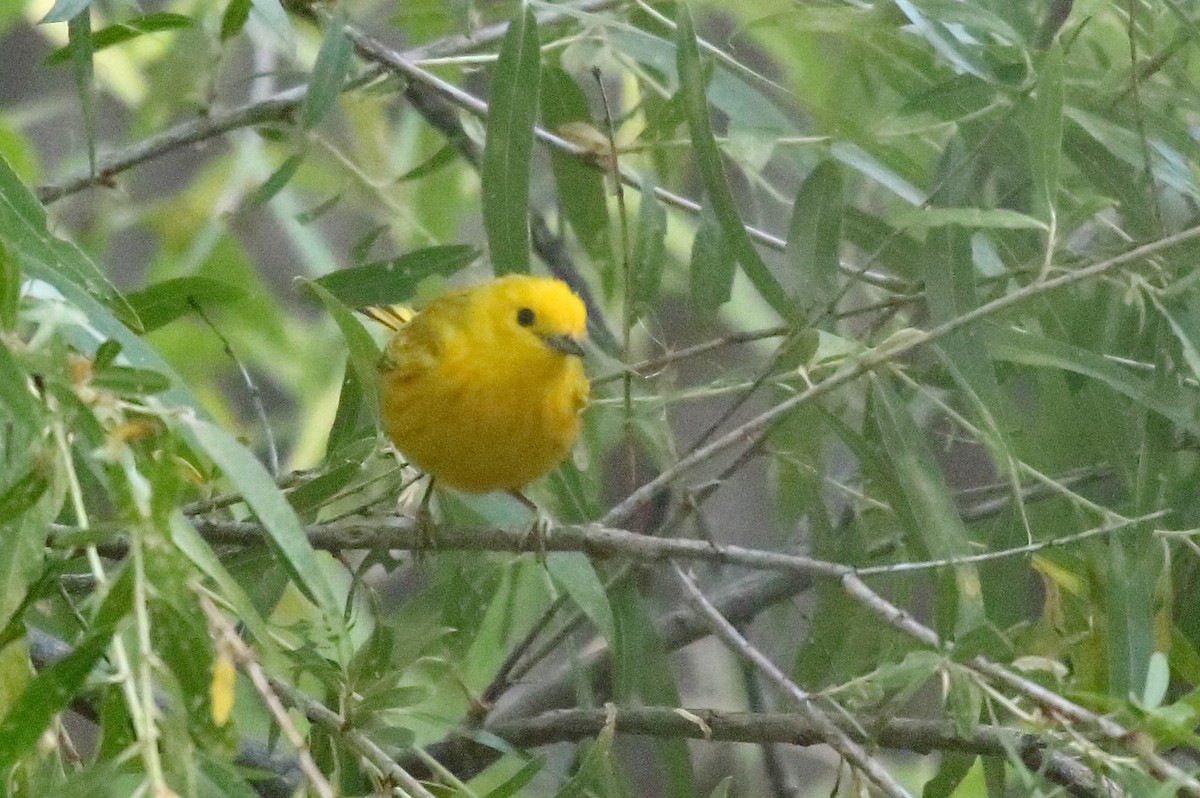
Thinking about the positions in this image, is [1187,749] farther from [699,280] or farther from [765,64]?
[765,64]

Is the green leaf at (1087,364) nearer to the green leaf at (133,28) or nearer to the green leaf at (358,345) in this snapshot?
the green leaf at (358,345)

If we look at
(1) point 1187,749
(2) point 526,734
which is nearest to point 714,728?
(2) point 526,734

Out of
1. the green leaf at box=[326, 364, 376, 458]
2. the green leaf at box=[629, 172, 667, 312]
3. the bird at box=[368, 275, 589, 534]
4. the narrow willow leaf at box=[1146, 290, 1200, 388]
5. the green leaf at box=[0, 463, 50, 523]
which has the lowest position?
the bird at box=[368, 275, 589, 534]

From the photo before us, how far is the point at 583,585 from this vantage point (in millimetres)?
1575

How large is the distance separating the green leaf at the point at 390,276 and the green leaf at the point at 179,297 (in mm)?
117

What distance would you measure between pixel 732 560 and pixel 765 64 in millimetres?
3658

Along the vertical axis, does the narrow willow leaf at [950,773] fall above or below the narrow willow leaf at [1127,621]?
below

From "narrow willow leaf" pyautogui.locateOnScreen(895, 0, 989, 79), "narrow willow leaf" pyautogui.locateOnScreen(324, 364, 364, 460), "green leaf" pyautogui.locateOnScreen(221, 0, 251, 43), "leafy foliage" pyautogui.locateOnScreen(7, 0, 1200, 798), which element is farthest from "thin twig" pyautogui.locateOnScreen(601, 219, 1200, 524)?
"green leaf" pyautogui.locateOnScreen(221, 0, 251, 43)

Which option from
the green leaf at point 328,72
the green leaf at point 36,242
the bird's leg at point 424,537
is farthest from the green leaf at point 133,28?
the bird's leg at point 424,537

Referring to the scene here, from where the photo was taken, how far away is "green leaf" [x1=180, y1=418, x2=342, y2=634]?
0.94 metres

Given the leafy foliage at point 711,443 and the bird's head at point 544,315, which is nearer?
the leafy foliage at point 711,443

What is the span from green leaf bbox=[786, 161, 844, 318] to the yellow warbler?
1.45 feet

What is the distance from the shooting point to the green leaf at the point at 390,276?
175 cm

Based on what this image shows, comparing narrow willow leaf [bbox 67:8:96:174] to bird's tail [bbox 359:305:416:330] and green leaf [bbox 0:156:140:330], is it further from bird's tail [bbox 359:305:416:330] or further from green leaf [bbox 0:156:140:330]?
bird's tail [bbox 359:305:416:330]
